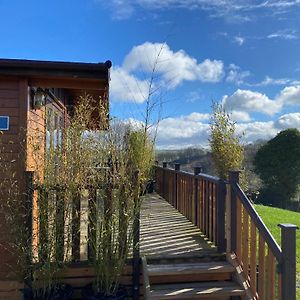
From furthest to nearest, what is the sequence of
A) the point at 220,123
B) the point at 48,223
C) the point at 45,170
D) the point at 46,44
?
the point at 46,44, the point at 220,123, the point at 45,170, the point at 48,223

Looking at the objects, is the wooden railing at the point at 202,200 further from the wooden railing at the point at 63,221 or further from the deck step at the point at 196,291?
the wooden railing at the point at 63,221

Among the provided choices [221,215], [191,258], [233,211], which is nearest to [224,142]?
[221,215]

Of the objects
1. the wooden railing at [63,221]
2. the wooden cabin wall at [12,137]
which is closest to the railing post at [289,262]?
the wooden railing at [63,221]

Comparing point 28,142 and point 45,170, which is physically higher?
point 28,142

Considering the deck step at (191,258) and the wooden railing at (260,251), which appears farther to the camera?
the deck step at (191,258)

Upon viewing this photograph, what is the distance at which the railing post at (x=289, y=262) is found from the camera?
2.95 meters

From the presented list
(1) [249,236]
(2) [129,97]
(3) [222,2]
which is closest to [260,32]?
(3) [222,2]

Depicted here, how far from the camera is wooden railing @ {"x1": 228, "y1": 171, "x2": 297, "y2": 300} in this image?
296 cm

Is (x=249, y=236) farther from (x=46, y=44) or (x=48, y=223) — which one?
(x=46, y=44)

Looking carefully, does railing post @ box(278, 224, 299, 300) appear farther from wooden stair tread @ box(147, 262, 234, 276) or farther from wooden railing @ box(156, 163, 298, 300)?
wooden stair tread @ box(147, 262, 234, 276)

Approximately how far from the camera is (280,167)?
1903 centimetres

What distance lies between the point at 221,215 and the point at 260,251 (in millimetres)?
938

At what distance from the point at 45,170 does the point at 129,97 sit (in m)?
5.21

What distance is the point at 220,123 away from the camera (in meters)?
8.70
